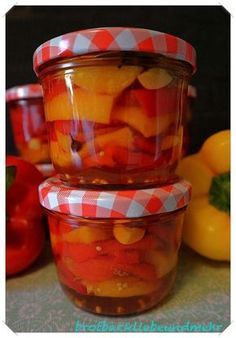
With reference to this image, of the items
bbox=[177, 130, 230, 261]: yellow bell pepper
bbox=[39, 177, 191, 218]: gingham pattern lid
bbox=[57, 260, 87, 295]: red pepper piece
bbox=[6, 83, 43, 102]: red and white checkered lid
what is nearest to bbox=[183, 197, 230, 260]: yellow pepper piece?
bbox=[177, 130, 230, 261]: yellow bell pepper

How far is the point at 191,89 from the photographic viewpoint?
87 cm

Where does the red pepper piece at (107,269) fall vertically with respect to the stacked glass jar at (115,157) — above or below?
below

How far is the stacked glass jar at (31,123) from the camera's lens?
0.85 m

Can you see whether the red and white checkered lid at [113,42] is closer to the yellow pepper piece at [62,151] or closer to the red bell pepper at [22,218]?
the yellow pepper piece at [62,151]

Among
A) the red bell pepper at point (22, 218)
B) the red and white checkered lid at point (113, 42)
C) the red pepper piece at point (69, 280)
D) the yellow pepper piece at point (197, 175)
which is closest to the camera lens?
the red and white checkered lid at point (113, 42)

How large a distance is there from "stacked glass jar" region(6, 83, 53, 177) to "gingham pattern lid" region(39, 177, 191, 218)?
0.96 feet

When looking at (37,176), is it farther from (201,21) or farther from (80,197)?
(201,21)

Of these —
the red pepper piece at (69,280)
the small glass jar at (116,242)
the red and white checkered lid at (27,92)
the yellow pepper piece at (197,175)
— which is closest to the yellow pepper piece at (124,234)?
the small glass jar at (116,242)

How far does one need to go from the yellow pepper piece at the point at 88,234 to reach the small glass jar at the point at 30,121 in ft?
1.12

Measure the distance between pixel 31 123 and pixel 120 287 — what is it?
0.50 meters

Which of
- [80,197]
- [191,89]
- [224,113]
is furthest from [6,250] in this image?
[224,113]

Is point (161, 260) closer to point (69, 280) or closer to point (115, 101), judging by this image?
point (69, 280)

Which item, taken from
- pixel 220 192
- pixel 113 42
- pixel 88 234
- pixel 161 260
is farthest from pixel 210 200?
pixel 113 42

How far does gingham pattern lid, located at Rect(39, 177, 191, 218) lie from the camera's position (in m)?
0.54
